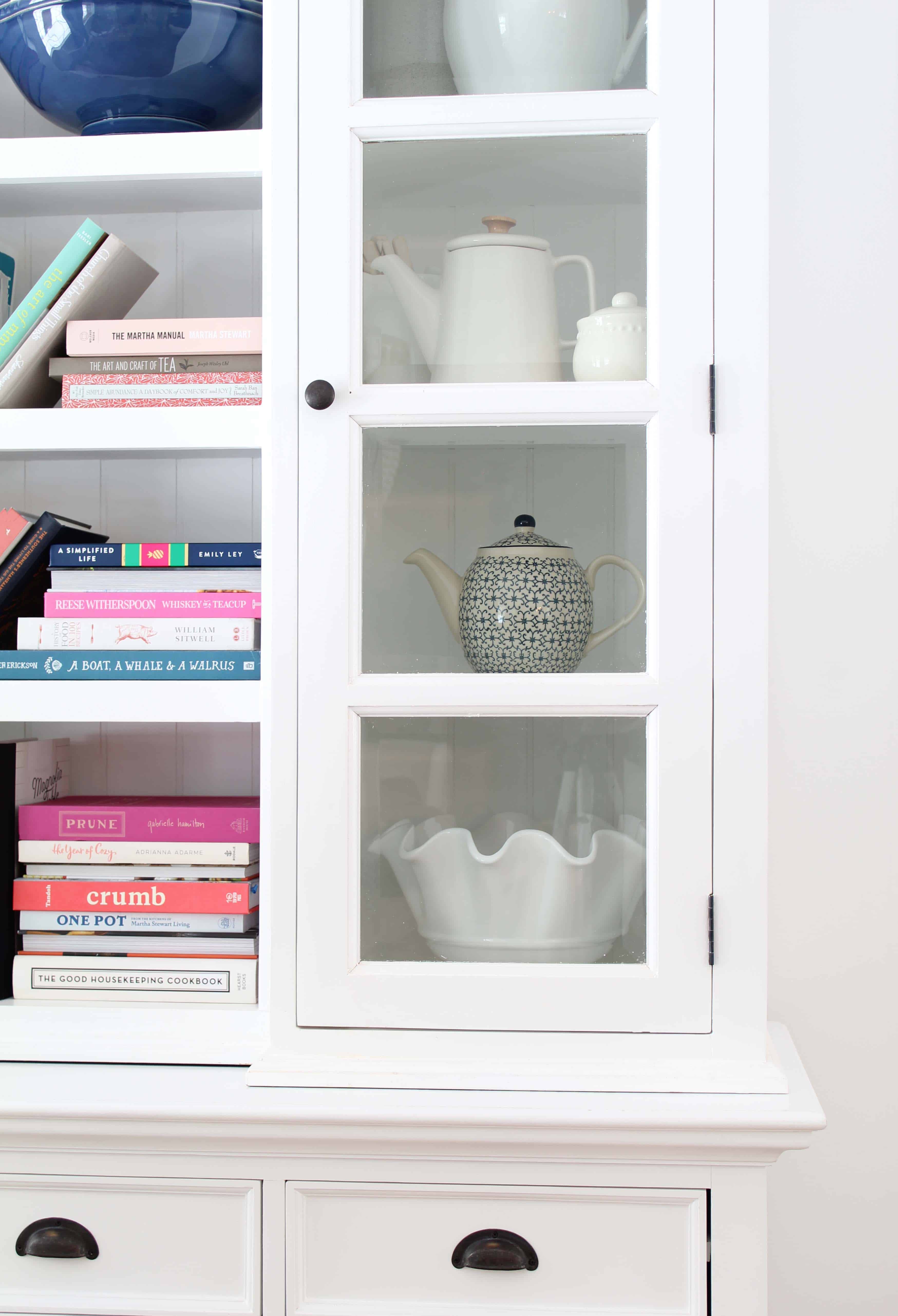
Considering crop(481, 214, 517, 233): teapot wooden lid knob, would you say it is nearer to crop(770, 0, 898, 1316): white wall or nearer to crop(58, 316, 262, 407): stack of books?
crop(58, 316, 262, 407): stack of books

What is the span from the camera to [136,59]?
1.12 metres

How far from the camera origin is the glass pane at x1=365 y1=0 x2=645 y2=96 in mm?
982

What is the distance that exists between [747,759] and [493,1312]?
0.59 meters

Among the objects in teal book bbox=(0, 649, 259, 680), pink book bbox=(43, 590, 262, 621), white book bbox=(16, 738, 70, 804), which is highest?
pink book bbox=(43, 590, 262, 621)

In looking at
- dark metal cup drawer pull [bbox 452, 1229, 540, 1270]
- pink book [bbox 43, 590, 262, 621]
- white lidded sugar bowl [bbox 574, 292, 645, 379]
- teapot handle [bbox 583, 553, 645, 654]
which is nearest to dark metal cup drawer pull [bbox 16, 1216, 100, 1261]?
dark metal cup drawer pull [bbox 452, 1229, 540, 1270]

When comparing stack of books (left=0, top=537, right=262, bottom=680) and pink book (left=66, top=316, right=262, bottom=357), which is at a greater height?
pink book (left=66, top=316, right=262, bottom=357)

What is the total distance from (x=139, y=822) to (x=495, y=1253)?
0.59m

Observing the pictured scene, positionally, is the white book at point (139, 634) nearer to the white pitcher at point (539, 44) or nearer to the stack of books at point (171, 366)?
the stack of books at point (171, 366)

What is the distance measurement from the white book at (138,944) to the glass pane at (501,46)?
0.92 metres

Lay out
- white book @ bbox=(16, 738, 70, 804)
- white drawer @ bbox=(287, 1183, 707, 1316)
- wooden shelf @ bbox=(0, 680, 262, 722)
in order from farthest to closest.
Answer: white book @ bbox=(16, 738, 70, 804) < wooden shelf @ bbox=(0, 680, 262, 722) < white drawer @ bbox=(287, 1183, 707, 1316)

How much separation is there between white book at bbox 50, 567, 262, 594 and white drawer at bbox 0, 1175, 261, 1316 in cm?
62

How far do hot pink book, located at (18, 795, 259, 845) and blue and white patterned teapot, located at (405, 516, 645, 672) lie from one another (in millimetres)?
353

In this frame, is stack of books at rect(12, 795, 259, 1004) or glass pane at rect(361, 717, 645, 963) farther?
stack of books at rect(12, 795, 259, 1004)

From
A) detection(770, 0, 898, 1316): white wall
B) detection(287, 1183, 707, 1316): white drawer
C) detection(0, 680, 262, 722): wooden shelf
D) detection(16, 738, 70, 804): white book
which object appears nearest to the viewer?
detection(287, 1183, 707, 1316): white drawer
